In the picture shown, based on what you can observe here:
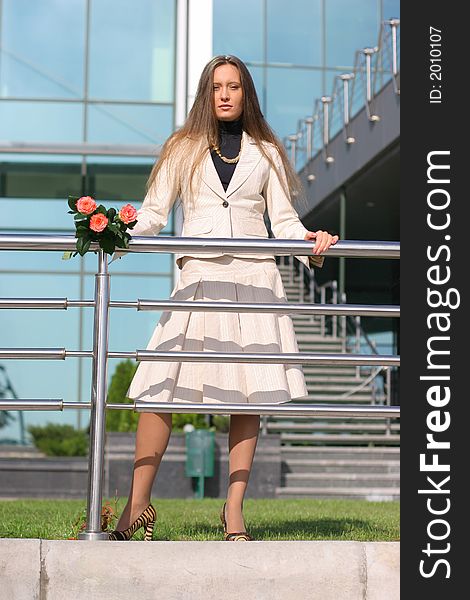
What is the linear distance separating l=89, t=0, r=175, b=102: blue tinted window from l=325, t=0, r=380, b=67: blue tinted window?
9.32 feet

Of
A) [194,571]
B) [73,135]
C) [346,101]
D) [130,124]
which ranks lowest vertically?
[194,571]

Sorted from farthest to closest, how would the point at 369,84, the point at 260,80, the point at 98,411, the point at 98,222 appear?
1. the point at 260,80
2. the point at 369,84
3. the point at 98,222
4. the point at 98,411

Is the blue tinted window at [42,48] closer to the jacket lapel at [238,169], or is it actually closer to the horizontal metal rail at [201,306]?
the jacket lapel at [238,169]

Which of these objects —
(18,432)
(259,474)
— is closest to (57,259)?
(18,432)

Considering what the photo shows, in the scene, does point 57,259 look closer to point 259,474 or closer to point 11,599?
point 259,474

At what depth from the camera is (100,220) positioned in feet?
12.7

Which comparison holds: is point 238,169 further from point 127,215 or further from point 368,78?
point 368,78

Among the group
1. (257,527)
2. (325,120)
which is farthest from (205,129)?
(325,120)

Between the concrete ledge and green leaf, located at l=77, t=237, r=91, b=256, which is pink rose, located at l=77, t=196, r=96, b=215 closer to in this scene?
green leaf, located at l=77, t=237, r=91, b=256

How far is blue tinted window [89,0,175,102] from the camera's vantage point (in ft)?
53.2

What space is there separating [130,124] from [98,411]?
42.0 feet

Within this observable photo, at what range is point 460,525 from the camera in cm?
332

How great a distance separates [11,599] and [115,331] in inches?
493

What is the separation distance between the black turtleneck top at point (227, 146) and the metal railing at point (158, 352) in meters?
0.44
